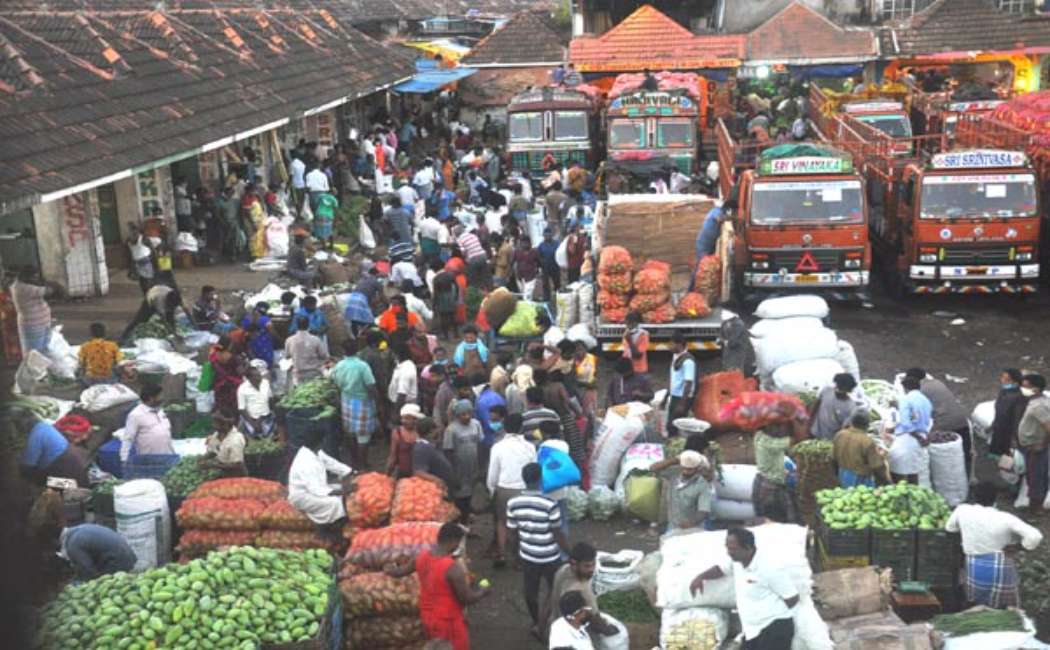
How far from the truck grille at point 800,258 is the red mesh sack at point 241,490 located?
9115 mm

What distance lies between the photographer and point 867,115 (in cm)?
2281

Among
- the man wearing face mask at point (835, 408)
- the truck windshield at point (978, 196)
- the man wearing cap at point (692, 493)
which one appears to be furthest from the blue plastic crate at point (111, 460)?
the truck windshield at point (978, 196)

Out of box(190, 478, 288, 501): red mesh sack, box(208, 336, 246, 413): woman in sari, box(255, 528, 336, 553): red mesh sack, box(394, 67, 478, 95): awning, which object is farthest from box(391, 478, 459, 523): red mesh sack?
box(394, 67, 478, 95): awning

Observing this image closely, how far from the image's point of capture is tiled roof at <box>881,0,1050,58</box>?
34.7 metres

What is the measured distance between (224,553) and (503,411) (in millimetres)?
3083

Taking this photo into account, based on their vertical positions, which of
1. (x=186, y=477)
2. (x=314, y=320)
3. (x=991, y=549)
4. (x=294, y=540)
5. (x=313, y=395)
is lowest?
(x=294, y=540)

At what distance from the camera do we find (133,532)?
875cm

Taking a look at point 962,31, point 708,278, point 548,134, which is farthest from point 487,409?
point 962,31

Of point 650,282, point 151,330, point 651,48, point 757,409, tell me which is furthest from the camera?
point 651,48

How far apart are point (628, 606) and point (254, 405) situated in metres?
4.72

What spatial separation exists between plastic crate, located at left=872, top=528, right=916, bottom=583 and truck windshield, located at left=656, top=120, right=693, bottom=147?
17073 millimetres

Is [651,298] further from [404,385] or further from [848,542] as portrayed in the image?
[848,542]

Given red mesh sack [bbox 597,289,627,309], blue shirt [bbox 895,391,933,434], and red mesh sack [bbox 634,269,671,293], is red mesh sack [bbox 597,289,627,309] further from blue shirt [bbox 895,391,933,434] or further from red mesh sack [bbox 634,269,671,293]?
blue shirt [bbox 895,391,933,434]

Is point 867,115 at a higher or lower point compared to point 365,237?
higher
